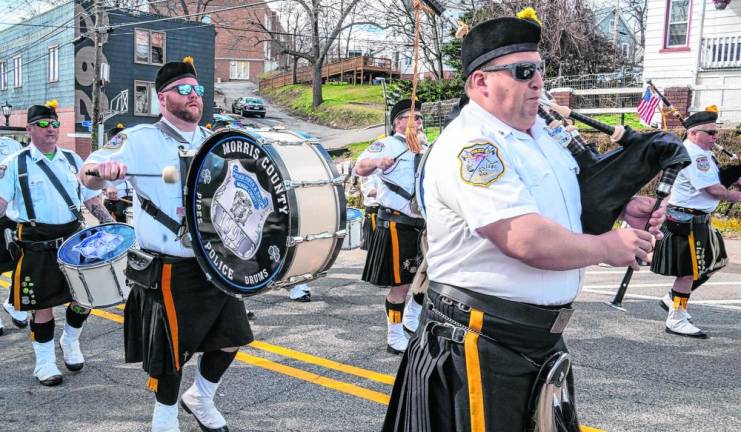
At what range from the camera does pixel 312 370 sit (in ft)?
16.3

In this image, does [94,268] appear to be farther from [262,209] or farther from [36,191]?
[262,209]

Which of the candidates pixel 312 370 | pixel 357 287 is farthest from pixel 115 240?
pixel 357 287

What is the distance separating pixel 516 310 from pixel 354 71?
43.0 meters

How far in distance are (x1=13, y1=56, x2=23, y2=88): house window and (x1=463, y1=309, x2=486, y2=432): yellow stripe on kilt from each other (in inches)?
1570

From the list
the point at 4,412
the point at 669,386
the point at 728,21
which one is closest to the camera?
the point at 4,412

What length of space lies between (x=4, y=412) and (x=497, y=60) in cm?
374

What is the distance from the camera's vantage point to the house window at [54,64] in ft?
105

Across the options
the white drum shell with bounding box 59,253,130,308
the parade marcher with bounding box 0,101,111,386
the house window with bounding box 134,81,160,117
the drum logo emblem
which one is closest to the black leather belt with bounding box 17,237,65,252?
the parade marcher with bounding box 0,101,111,386

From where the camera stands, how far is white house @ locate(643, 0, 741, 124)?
15.8 m

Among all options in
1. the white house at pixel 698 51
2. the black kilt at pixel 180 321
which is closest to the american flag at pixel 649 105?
the white house at pixel 698 51

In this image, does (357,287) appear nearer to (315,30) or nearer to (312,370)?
(312,370)

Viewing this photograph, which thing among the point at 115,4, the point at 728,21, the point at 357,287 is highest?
the point at 115,4

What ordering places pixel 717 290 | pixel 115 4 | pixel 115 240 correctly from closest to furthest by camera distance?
pixel 115 240 → pixel 717 290 → pixel 115 4

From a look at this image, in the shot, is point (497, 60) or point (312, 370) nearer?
point (497, 60)
